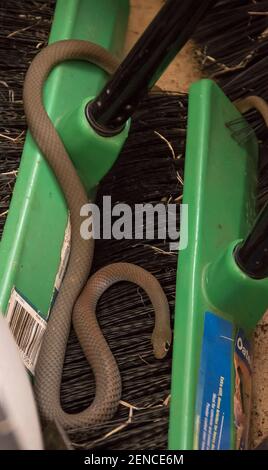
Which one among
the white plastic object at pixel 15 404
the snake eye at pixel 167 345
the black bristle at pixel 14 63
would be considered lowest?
the white plastic object at pixel 15 404

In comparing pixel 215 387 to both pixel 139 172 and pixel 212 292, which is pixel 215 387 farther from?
pixel 139 172

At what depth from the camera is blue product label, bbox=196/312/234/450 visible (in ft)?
2.75

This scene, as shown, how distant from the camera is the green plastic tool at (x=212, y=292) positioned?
0.85 meters

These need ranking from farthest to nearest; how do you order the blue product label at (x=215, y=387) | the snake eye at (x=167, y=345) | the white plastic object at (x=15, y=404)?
1. the snake eye at (x=167, y=345)
2. the blue product label at (x=215, y=387)
3. the white plastic object at (x=15, y=404)

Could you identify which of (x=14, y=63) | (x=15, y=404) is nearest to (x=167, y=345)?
(x=15, y=404)

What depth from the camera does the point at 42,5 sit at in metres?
1.17

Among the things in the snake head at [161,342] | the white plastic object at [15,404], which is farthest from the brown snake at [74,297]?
the white plastic object at [15,404]

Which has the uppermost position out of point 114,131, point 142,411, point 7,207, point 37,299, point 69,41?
point 69,41

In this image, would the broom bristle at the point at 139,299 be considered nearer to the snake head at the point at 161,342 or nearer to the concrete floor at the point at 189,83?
the snake head at the point at 161,342

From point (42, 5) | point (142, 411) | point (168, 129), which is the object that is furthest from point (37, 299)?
point (42, 5)

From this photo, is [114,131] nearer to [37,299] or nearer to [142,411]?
[37,299]

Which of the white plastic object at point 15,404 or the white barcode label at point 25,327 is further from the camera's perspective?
the white barcode label at point 25,327

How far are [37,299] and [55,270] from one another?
0.06m

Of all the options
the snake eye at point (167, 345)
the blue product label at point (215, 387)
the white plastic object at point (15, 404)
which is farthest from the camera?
the snake eye at point (167, 345)
